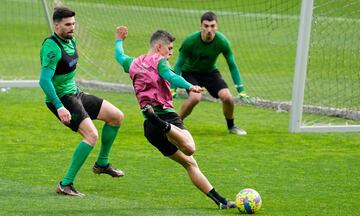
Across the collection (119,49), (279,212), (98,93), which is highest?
(119,49)

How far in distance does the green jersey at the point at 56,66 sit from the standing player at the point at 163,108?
0.85 m

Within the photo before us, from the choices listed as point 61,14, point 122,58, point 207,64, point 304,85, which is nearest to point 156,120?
point 122,58

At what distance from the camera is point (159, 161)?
42.4 ft

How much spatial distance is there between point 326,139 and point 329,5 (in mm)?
2046

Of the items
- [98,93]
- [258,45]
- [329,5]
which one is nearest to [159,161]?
[329,5]

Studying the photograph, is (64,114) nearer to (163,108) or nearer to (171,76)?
(163,108)

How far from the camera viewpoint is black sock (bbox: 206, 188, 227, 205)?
1018 cm

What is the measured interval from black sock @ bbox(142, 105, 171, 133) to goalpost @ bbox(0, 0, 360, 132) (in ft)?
15.1

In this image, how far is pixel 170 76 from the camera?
10.0 m

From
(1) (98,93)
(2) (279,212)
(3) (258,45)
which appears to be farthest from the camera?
(3) (258,45)

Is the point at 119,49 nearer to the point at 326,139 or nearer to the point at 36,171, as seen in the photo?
the point at 36,171

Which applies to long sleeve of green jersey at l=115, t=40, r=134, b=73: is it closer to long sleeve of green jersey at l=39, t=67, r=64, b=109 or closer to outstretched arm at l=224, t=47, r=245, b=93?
long sleeve of green jersey at l=39, t=67, r=64, b=109

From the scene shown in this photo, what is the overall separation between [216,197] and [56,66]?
2.29 m

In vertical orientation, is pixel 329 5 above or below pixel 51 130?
above
